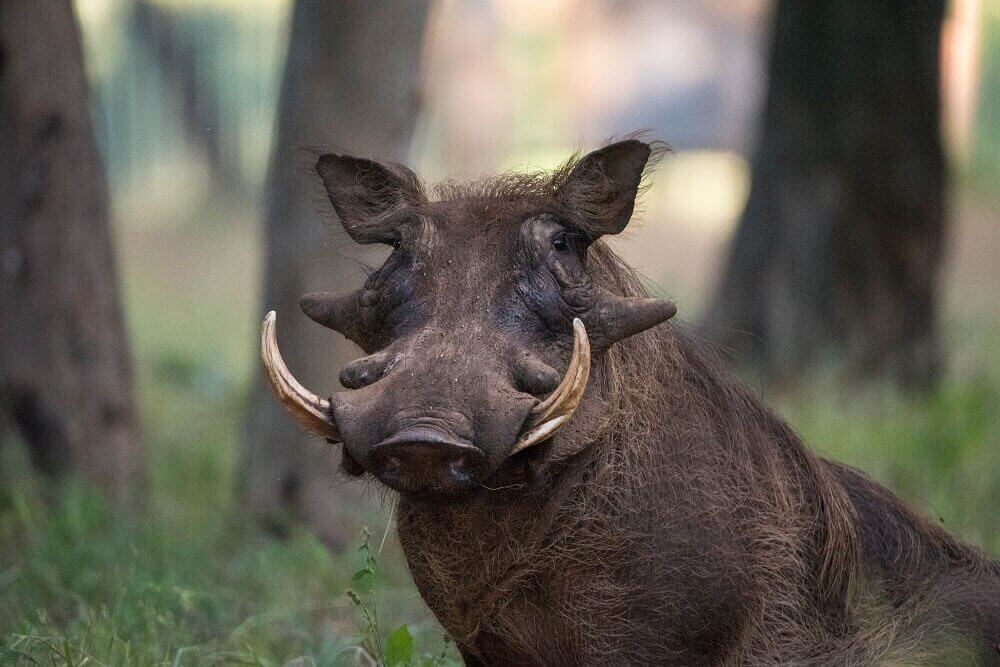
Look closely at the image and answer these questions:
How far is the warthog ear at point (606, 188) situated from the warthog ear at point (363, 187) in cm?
42

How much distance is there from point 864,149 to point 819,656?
5.21 meters

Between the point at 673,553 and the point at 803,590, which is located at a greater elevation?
the point at 673,553

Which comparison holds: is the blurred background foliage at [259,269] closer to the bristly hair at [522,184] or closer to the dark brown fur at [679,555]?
the bristly hair at [522,184]

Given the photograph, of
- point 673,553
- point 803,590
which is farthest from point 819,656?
point 673,553

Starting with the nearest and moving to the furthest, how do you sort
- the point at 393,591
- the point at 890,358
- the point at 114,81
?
the point at 393,591 < the point at 890,358 < the point at 114,81

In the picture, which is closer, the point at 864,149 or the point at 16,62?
the point at 16,62

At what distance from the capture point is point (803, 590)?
9.64 feet

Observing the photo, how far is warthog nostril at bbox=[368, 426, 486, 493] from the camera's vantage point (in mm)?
2225

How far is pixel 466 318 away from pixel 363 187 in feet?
2.02

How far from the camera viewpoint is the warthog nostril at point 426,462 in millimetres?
2225

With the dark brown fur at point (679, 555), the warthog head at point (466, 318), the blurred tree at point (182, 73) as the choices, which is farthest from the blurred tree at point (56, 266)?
the blurred tree at point (182, 73)

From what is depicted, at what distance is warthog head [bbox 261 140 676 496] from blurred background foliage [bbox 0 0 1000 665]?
454 mm

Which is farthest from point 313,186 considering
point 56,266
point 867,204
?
point 867,204

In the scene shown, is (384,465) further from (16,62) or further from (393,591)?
(16,62)
